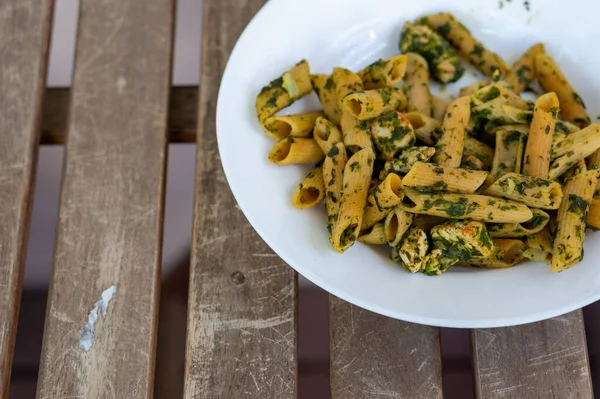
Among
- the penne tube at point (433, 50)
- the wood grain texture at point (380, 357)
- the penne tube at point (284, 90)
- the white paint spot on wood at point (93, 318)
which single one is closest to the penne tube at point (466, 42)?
the penne tube at point (433, 50)

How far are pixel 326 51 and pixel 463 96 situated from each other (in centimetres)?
25

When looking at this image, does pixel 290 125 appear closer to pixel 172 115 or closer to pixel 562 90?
pixel 172 115

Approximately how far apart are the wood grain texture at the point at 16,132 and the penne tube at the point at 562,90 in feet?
3.04

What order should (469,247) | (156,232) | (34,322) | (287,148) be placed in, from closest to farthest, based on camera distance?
(469,247)
(287,148)
(156,232)
(34,322)

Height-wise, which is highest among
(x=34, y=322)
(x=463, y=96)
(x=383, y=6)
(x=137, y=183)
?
(x=383, y=6)

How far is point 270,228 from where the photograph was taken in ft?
2.82

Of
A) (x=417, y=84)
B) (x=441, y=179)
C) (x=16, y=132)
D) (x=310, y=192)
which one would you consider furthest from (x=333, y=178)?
(x=16, y=132)

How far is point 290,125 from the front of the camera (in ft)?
3.10

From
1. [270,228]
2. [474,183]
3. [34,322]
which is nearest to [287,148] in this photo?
[270,228]

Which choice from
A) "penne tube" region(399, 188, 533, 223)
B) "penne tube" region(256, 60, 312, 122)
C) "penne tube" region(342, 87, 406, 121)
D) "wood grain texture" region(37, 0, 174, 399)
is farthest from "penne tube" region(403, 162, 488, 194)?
"wood grain texture" region(37, 0, 174, 399)

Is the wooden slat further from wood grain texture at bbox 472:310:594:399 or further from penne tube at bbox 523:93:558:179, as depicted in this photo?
penne tube at bbox 523:93:558:179

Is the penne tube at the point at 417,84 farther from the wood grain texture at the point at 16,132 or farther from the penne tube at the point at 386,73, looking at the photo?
the wood grain texture at the point at 16,132

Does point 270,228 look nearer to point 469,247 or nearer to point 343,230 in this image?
point 343,230

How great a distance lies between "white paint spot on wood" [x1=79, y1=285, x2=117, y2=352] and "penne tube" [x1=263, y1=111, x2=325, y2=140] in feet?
1.25
